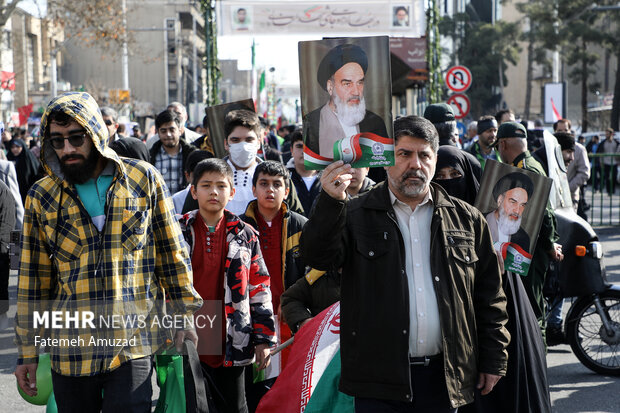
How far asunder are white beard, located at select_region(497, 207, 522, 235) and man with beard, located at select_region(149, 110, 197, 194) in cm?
493

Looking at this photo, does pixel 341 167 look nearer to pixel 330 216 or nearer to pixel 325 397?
pixel 330 216

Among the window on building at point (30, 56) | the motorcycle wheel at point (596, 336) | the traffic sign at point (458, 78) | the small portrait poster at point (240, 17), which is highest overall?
the window on building at point (30, 56)

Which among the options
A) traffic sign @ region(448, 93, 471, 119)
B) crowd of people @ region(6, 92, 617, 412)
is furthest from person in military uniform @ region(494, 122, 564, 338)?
traffic sign @ region(448, 93, 471, 119)

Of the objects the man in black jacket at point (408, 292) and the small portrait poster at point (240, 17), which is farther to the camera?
the small portrait poster at point (240, 17)

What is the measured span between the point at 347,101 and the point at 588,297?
14.9 ft

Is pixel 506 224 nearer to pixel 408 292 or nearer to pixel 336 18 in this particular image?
pixel 408 292

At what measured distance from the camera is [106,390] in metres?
3.58

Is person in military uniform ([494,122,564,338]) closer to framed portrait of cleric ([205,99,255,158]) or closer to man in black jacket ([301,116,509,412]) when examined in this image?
man in black jacket ([301,116,509,412])

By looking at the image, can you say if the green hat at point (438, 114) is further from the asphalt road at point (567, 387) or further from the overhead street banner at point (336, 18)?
the overhead street banner at point (336, 18)

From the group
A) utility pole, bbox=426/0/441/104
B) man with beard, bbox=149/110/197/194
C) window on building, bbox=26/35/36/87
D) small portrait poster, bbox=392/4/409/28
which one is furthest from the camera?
window on building, bbox=26/35/36/87

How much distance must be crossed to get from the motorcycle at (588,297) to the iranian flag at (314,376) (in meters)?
3.21

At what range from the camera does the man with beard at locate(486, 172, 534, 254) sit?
4555 millimetres

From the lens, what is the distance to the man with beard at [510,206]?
4.55 meters

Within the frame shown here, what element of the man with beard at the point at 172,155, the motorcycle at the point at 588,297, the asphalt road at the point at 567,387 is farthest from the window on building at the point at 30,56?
the motorcycle at the point at 588,297
